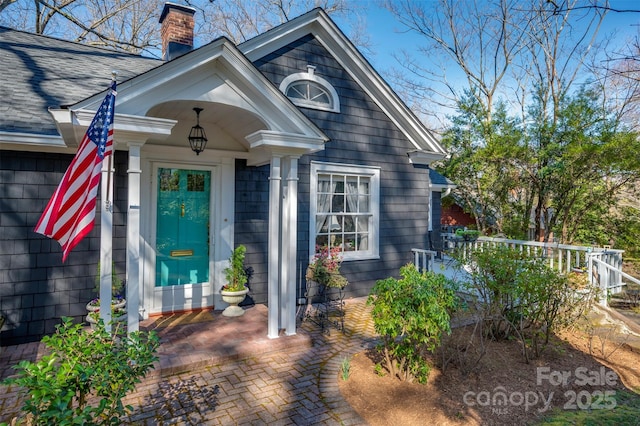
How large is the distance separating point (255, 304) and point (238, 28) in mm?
15930

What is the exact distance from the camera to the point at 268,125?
453 cm

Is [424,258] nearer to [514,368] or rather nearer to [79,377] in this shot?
[514,368]

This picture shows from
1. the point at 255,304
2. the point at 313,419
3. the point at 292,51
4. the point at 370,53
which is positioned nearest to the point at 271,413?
the point at 313,419

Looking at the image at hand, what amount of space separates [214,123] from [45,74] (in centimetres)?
250

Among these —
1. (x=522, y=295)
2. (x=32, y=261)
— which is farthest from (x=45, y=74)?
(x=522, y=295)

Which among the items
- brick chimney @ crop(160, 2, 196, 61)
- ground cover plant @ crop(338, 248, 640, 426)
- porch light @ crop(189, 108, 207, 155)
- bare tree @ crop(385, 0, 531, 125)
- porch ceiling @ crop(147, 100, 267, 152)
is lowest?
ground cover plant @ crop(338, 248, 640, 426)

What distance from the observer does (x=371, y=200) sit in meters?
7.22

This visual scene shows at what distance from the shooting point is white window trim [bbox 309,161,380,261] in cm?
657

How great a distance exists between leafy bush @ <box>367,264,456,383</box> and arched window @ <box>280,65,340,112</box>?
12.9ft

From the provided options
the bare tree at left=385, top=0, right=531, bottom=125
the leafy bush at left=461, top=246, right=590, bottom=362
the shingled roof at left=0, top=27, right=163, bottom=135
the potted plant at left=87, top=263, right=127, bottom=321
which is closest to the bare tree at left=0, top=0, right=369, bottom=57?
the bare tree at left=385, top=0, right=531, bottom=125

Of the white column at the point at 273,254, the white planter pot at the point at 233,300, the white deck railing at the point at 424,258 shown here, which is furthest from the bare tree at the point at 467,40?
the white planter pot at the point at 233,300

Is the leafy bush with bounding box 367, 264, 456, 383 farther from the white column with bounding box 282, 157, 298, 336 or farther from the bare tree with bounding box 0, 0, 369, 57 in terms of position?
the bare tree with bounding box 0, 0, 369, 57

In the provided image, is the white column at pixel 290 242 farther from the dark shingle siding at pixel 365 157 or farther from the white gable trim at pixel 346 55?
the white gable trim at pixel 346 55

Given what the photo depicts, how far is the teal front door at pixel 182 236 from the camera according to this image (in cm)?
551
